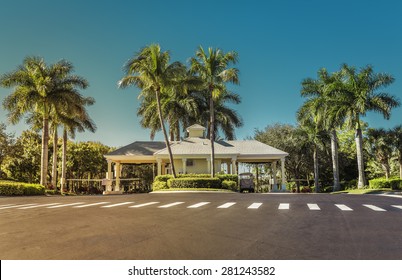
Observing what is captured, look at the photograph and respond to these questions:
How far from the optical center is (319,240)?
769 cm

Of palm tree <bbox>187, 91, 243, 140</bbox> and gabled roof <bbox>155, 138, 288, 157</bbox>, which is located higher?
palm tree <bbox>187, 91, 243, 140</bbox>

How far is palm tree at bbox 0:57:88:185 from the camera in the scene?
37.2 metres

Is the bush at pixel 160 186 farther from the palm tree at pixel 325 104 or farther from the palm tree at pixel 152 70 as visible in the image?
the palm tree at pixel 325 104

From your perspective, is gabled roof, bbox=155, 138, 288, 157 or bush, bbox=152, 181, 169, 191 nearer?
bush, bbox=152, 181, 169, 191

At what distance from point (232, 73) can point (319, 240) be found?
3292cm

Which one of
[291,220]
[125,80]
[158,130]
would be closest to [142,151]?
[158,130]

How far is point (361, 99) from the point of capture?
3925 centimetres

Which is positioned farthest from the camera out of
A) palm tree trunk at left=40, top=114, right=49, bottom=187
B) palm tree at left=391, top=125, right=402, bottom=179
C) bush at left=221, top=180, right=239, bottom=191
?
palm tree at left=391, top=125, right=402, bottom=179

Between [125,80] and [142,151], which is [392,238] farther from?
[142,151]

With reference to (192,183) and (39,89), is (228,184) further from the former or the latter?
(39,89)

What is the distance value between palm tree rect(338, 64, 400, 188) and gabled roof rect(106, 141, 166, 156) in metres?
21.4

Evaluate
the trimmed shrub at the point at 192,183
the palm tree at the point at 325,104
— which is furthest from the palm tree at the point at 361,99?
the trimmed shrub at the point at 192,183

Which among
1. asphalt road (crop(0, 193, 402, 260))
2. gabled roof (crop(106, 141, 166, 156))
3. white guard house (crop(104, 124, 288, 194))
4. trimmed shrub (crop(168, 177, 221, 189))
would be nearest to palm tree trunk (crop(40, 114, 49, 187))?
white guard house (crop(104, 124, 288, 194))

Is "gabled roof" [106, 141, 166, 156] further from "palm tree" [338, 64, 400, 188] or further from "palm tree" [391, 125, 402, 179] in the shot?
"palm tree" [391, 125, 402, 179]
